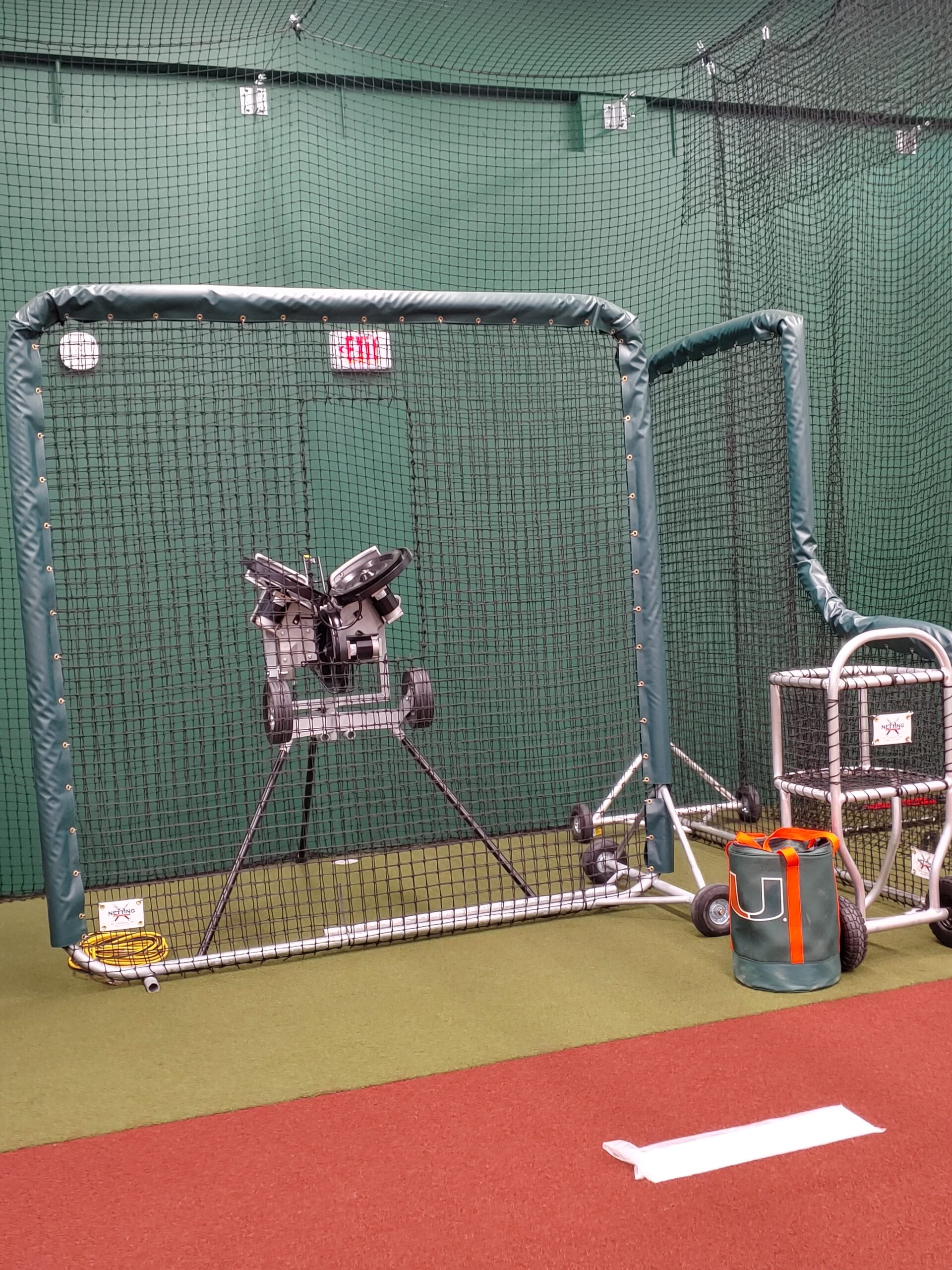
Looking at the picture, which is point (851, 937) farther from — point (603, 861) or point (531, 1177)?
point (531, 1177)

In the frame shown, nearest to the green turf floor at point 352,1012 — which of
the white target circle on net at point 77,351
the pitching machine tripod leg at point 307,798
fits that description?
the pitching machine tripod leg at point 307,798

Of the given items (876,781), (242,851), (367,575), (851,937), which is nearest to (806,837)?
(851,937)

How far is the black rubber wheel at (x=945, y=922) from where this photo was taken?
128 inches

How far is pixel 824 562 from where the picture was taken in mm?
5027

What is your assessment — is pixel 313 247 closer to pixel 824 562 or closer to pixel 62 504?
pixel 62 504

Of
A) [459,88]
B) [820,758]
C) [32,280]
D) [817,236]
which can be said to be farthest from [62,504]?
[817,236]

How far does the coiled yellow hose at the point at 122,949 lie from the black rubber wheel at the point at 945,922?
88.4 inches

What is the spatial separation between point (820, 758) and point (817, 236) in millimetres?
2647

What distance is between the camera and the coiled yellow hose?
3379mm

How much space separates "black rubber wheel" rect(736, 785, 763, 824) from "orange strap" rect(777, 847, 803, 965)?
183 cm

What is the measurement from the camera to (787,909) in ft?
9.62

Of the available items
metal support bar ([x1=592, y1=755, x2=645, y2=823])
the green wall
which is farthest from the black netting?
the green wall

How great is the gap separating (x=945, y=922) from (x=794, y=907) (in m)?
0.64

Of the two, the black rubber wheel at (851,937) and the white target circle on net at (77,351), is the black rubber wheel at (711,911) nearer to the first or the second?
the black rubber wheel at (851,937)
